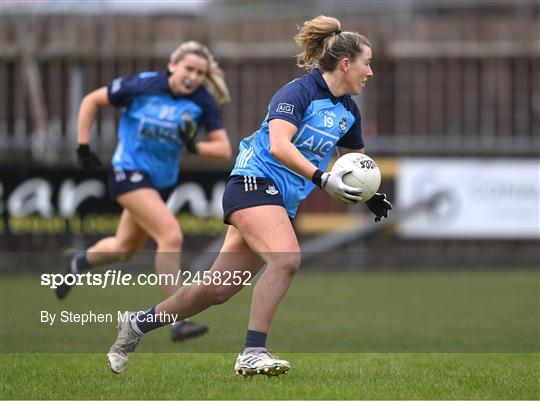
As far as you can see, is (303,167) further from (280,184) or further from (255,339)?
(255,339)

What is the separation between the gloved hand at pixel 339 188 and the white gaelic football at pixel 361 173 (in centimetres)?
6

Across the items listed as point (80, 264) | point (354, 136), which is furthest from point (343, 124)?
point (80, 264)

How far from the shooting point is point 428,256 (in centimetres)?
1950

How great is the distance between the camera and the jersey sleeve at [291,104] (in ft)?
21.1

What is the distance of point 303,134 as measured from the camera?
6652 millimetres

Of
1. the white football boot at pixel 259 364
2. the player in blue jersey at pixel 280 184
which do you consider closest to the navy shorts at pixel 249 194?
the player in blue jersey at pixel 280 184

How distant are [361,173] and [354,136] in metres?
0.60

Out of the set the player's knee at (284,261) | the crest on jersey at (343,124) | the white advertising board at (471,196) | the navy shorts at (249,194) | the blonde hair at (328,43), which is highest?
the blonde hair at (328,43)

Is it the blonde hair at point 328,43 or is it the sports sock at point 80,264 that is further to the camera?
the sports sock at point 80,264

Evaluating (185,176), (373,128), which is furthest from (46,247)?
(373,128)

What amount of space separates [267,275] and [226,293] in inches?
13.5

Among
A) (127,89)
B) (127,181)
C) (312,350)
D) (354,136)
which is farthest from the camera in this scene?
(127,89)

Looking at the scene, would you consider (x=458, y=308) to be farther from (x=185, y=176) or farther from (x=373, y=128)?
(x=373, y=128)

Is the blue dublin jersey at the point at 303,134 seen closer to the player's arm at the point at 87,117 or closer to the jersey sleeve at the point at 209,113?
the jersey sleeve at the point at 209,113
